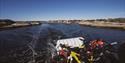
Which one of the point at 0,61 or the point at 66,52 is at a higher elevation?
the point at 66,52

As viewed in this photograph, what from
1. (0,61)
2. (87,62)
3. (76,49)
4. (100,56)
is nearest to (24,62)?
(0,61)

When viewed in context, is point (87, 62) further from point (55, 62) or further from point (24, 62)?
point (24, 62)

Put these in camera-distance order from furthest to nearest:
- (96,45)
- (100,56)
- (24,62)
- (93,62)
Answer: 1. (96,45)
2. (24,62)
3. (100,56)
4. (93,62)

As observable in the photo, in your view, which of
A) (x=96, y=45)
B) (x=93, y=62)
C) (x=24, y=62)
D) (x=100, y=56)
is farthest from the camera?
(x=96, y=45)

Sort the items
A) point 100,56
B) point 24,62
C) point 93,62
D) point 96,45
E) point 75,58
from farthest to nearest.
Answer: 1. point 96,45
2. point 24,62
3. point 100,56
4. point 93,62
5. point 75,58

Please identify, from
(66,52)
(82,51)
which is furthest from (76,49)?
(66,52)

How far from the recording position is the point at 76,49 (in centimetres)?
1167

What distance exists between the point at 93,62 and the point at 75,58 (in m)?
1.67

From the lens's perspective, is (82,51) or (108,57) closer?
(82,51)

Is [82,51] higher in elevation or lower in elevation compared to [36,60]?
higher

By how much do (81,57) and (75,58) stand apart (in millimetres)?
1220

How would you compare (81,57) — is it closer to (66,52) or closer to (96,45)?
(66,52)

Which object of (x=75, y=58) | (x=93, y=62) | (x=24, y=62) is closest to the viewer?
(x=75, y=58)

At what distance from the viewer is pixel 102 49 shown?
474 inches
